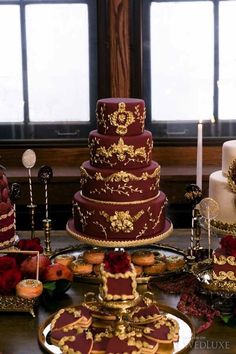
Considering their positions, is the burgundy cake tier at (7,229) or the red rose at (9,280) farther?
the burgundy cake tier at (7,229)

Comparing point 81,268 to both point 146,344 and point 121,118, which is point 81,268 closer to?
point 121,118

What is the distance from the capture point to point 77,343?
1669mm

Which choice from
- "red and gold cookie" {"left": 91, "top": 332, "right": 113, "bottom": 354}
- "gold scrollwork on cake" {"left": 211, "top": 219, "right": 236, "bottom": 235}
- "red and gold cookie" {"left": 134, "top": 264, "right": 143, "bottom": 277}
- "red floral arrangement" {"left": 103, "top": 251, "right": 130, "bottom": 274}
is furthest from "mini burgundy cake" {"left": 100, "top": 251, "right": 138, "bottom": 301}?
"gold scrollwork on cake" {"left": 211, "top": 219, "right": 236, "bottom": 235}

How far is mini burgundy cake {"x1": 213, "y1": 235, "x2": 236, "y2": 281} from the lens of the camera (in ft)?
6.40

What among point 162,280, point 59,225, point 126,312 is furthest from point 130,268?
point 59,225

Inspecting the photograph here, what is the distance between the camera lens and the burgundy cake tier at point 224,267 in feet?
6.40

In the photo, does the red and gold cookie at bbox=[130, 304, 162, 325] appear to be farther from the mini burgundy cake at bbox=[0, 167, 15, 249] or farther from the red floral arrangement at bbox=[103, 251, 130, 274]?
the mini burgundy cake at bbox=[0, 167, 15, 249]

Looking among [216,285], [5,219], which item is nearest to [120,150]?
[5,219]

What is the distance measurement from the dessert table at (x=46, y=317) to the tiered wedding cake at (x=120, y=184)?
0.60ft

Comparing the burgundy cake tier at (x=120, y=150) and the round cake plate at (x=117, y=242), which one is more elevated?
the burgundy cake tier at (x=120, y=150)

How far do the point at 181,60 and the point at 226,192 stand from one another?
1.16 m

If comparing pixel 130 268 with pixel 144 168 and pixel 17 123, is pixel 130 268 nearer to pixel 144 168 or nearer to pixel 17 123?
pixel 144 168

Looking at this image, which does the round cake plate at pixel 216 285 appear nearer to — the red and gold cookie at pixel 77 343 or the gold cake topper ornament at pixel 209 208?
the gold cake topper ornament at pixel 209 208

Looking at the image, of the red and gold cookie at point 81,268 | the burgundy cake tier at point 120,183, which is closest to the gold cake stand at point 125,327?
the red and gold cookie at point 81,268
